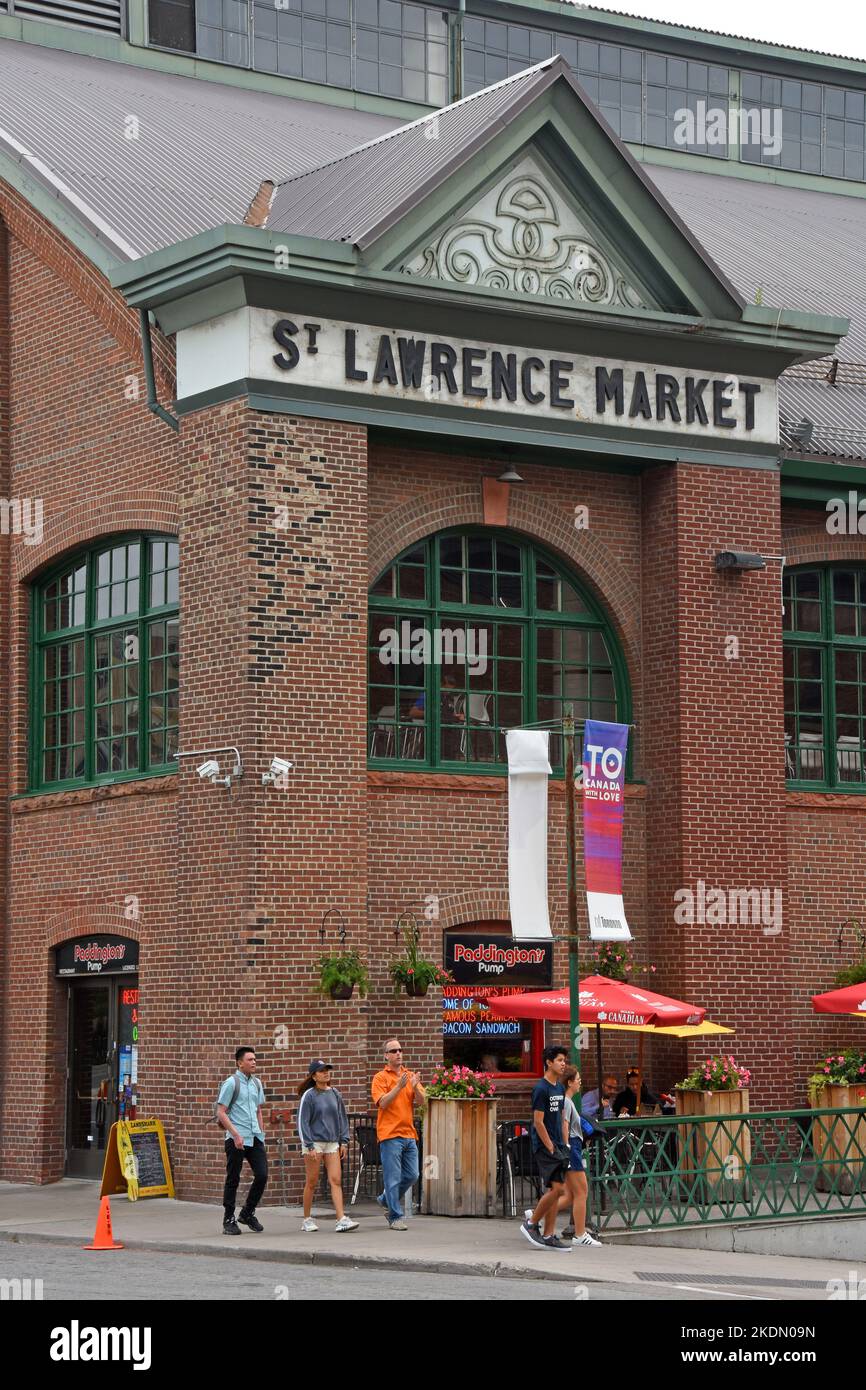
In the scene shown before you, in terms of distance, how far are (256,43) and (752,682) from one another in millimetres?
17113

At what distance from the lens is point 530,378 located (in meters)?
24.5

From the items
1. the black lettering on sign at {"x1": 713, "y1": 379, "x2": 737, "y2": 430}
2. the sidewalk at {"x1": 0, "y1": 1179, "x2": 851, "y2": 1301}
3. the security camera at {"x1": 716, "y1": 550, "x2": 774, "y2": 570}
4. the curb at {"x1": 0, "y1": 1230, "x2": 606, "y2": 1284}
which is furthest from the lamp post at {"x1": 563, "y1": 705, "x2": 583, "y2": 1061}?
the black lettering on sign at {"x1": 713, "y1": 379, "x2": 737, "y2": 430}

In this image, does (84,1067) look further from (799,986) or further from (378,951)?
(799,986)

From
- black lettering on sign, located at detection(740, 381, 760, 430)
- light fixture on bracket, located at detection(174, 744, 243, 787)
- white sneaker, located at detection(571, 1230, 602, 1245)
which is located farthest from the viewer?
black lettering on sign, located at detection(740, 381, 760, 430)

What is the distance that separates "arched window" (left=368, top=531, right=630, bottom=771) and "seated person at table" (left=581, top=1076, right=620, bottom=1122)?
12.3 ft

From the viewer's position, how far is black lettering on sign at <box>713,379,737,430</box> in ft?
84.3

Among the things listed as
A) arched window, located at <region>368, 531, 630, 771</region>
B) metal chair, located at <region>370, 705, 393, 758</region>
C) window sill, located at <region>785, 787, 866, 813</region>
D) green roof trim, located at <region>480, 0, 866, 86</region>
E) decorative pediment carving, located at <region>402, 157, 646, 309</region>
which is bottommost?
window sill, located at <region>785, 787, 866, 813</region>

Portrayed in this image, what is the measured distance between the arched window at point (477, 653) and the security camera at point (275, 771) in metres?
1.90

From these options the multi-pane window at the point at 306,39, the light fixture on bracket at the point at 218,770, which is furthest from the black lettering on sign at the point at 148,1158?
the multi-pane window at the point at 306,39

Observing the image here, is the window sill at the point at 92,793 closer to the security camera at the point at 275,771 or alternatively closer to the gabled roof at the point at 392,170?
the security camera at the point at 275,771

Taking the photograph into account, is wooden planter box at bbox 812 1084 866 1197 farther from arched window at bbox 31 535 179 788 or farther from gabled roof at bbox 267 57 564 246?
gabled roof at bbox 267 57 564 246

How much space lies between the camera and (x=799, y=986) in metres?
25.9

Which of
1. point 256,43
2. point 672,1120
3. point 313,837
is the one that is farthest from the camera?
point 256,43

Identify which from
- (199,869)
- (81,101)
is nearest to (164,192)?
(81,101)
